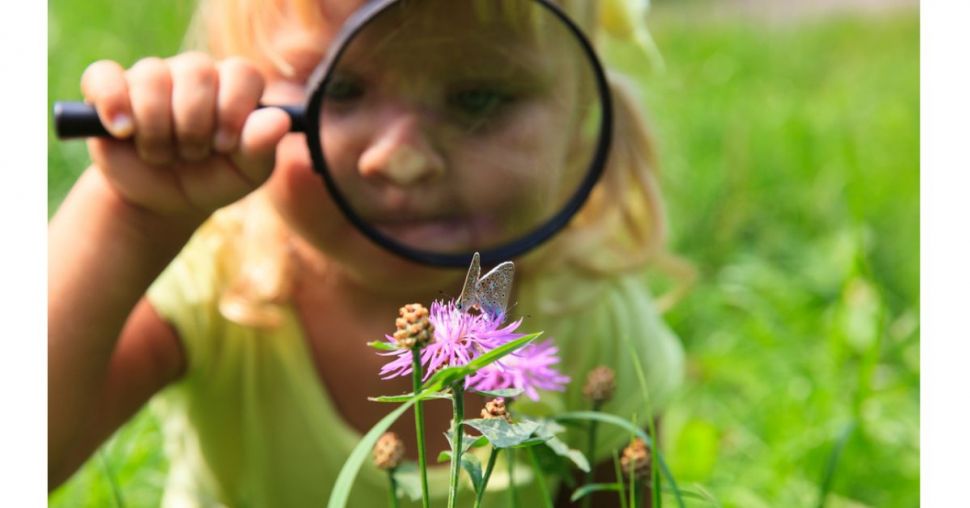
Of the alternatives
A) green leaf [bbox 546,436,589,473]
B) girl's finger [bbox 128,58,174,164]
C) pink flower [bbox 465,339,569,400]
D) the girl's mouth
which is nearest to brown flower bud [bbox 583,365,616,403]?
pink flower [bbox 465,339,569,400]

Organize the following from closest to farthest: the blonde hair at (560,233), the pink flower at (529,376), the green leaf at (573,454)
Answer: the green leaf at (573,454)
the pink flower at (529,376)
the blonde hair at (560,233)

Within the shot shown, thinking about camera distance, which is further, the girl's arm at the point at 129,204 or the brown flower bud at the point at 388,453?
the girl's arm at the point at 129,204

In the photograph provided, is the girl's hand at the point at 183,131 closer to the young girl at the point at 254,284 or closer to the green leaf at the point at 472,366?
the young girl at the point at 254,284

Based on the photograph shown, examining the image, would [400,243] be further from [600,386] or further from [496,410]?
[496,410]

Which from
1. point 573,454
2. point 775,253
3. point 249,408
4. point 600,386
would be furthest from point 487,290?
point 775,253

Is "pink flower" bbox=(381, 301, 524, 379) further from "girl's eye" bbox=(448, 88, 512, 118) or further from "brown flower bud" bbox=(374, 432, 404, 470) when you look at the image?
"girl's eye" bbox=(448, 88, 512, 118)

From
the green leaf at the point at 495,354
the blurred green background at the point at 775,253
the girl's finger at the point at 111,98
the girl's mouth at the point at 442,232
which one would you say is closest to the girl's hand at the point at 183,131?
the girl's finger at the point at 111,98
